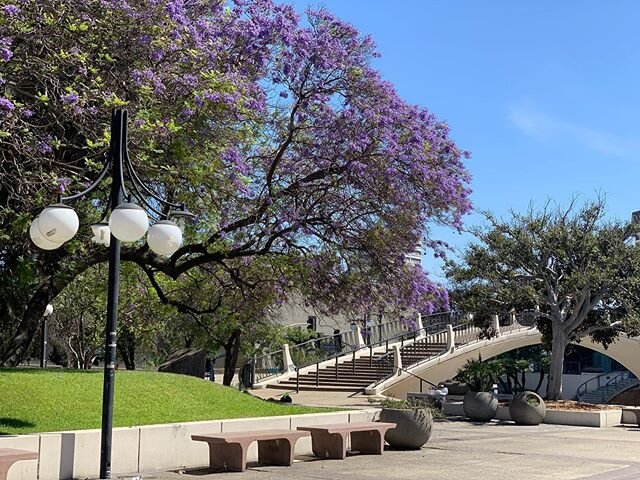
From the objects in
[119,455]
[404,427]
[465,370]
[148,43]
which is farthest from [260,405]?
[465,370]

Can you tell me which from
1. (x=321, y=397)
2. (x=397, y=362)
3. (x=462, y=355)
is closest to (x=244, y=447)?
(x=321, y=397)

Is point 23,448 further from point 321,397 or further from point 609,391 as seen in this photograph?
point 609,391

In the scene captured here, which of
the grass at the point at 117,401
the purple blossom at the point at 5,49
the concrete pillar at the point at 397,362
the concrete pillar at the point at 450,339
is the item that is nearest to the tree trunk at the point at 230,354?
the concrete pillar at the point at 397,362

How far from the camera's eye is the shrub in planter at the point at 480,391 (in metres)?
22.6

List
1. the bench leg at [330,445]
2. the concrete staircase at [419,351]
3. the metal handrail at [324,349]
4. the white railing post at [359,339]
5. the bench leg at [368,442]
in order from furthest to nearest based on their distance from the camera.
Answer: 1. the white railing post at [359,339]
2. the concrete staircase at [419,351]
3. the metal handrail at [324,349]
4. the bench leg at [368,442]
5. the bench leg at [330,445]

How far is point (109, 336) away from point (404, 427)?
745cm

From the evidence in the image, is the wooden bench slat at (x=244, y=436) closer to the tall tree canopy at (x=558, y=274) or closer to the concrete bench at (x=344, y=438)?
the concrete bench at (x=344, y=438)

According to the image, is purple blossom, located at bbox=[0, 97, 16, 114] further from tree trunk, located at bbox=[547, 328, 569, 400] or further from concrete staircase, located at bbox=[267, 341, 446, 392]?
concrete staircase, located at bbox=[267, 341, 446, 392]

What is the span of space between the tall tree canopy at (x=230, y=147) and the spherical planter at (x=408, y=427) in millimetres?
2779

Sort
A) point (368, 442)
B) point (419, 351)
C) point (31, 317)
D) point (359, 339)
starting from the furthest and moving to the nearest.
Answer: point (359, 339) → point (419, 351) → point (31, 317) → point (368, 442)

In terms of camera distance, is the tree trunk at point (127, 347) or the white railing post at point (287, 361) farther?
the tree trunk at point (127, 347)

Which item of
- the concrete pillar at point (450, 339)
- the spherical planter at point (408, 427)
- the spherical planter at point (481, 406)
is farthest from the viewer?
the concrete pillar at point (450, 339)

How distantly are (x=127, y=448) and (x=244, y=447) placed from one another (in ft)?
5.39

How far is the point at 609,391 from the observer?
5266 cm
